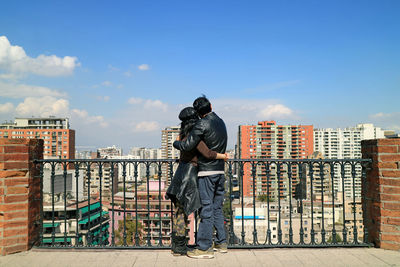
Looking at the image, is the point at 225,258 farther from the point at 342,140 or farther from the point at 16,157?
the point at 342,140

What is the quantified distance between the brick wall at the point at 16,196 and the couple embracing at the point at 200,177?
89.2 inches

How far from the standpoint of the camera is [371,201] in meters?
5.01

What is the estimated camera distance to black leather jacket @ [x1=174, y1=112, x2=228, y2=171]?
4.20m

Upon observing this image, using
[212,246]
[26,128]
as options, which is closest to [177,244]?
[212,246]

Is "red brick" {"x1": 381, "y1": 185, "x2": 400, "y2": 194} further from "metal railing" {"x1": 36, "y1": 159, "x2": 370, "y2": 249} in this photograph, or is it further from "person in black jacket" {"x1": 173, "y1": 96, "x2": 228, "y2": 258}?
"person in black jacket" {"x1": 173, "y1": 96, "x2": 228, "y2": 258}

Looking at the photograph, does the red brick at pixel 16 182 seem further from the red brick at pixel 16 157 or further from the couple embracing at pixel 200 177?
the couple embracing at pixel 200 177

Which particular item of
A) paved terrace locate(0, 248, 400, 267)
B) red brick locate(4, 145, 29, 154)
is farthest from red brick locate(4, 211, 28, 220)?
red brick locate(4, 145, 29, 154)

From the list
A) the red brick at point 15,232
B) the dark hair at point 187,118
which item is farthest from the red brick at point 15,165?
the dark hair at point 187,118

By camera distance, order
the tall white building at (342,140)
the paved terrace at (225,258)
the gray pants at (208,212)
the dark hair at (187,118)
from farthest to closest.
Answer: the tall white building at (342,140)
the dark hair at (187,118)
the gray pants at (208,212)
the paved terrace at (225,258)

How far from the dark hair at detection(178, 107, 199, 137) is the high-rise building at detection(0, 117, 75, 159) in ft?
317

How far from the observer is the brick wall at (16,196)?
4.49 metres

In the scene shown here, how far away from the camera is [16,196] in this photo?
459 cm

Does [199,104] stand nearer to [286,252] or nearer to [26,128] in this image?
[286,252]

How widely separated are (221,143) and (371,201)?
2807mm
